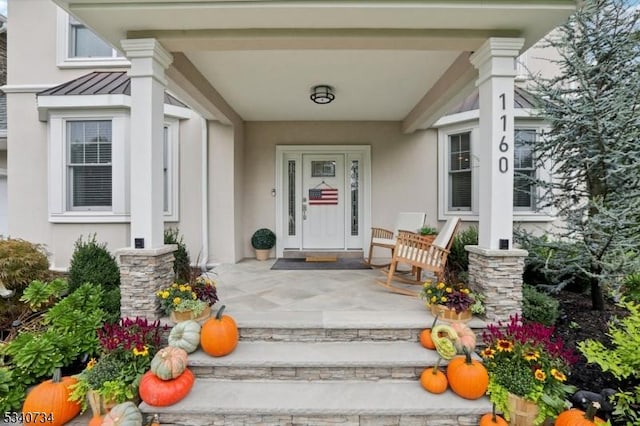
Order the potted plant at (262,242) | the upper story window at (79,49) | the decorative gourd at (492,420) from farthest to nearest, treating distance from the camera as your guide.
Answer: the potted plant at (262,242)
the upper story window at (79,49)
the decorative gourd at (492,420)

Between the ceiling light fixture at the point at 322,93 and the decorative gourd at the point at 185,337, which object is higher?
the ceiling light fixture at the point at 322,93

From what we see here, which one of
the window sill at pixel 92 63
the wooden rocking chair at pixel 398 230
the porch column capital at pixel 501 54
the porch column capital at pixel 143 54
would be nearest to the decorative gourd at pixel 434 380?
the porch column capital at pixel 501 54

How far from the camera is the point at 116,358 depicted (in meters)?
2.25

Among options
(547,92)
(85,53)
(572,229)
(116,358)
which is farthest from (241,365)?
(85,53)

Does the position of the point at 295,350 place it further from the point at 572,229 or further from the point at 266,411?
the point at 572,229

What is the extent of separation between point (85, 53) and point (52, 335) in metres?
4.94

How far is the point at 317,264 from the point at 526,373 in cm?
345

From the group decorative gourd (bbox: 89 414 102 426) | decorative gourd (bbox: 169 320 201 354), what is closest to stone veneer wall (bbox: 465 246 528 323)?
decorative gourd (bbox: 169 320 201 354)

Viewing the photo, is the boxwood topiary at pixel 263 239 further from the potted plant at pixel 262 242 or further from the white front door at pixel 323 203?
the white front door at pixel 323 203

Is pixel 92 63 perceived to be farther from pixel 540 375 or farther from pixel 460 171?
pixel 540 375

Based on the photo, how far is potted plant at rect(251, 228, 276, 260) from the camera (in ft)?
18.4


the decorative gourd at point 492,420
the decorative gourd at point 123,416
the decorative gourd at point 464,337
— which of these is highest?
the decorative gourd at point 464,337

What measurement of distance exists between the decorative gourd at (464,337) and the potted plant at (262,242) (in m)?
3.74

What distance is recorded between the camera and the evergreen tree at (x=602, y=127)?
291 centimetres
